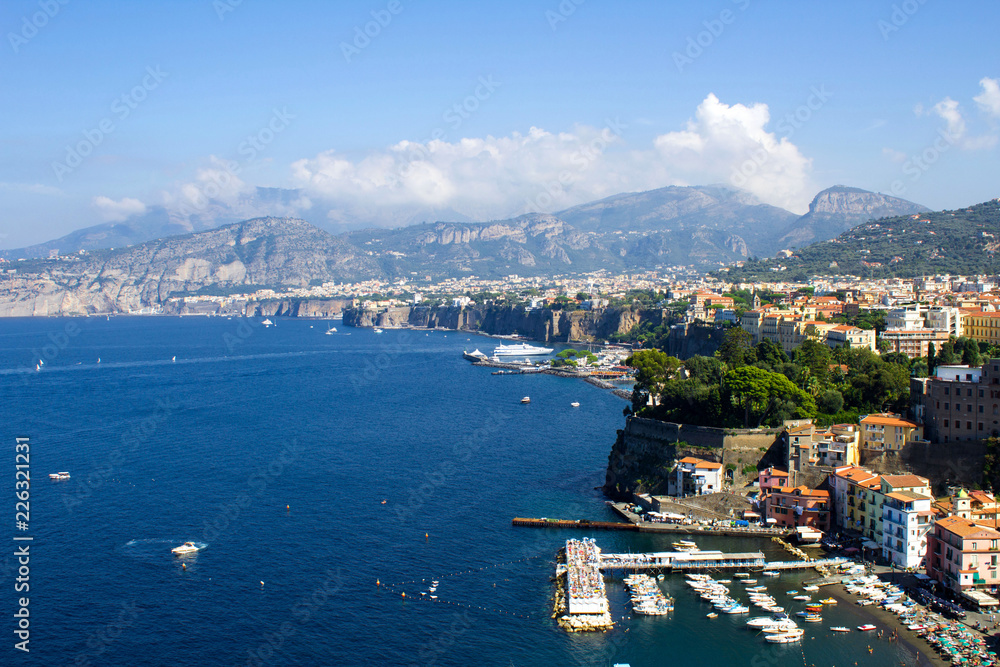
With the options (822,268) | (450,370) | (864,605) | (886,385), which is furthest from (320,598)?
(822,268)

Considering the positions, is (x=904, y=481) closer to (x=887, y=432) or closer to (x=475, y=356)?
(x=887, y=432)

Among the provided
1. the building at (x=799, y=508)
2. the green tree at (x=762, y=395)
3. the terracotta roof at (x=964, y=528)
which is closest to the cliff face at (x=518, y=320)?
the green tree at (x=762, y=395)

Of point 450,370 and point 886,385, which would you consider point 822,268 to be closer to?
point 450,370

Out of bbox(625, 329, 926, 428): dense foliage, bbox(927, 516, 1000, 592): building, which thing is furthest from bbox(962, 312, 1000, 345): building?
bbox(927, 516, 1000, 592): building

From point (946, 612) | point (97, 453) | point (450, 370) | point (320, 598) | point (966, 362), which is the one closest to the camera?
point (946, 612)

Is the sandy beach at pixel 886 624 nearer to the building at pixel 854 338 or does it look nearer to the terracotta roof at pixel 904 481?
the terracotta roof at pixel 904 481
